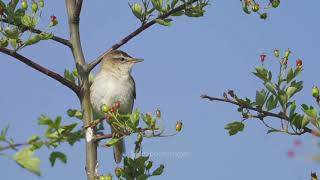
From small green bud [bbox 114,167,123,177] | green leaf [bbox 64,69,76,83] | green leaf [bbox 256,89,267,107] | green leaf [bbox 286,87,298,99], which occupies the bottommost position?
small green bud [bbox 114,167,123,177]

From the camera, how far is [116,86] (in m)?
8.56

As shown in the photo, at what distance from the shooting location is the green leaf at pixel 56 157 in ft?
9.45

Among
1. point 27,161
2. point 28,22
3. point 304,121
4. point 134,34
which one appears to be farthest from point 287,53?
point 27,161

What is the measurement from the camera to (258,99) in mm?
4020

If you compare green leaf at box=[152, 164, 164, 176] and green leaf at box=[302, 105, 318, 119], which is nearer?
green leaf at box=[302, 105, 318, 119]

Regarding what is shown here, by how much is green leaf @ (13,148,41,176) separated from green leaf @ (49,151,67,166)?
1.11 ft

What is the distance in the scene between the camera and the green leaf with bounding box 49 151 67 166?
2881 mm

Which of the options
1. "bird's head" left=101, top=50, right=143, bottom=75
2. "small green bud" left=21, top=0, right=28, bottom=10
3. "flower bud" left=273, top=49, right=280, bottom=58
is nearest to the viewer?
"flower bud" left=273, top=49, right=280, bottom=58

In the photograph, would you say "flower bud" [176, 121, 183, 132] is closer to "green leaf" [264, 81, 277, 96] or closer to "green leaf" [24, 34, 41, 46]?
"green leaf" [264, 81, 277, 96]

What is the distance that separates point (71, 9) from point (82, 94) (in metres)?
0.78

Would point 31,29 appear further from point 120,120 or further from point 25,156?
point 25,156

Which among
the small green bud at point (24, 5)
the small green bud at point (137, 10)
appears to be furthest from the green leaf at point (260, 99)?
the small green bud at point (24, 5)

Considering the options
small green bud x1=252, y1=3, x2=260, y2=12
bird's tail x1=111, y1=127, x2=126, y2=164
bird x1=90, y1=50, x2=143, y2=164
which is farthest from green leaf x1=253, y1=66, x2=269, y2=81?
bird's tail x1=111, y1=127, x2=126, y2=164

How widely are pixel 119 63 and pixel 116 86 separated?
874 millimetres
